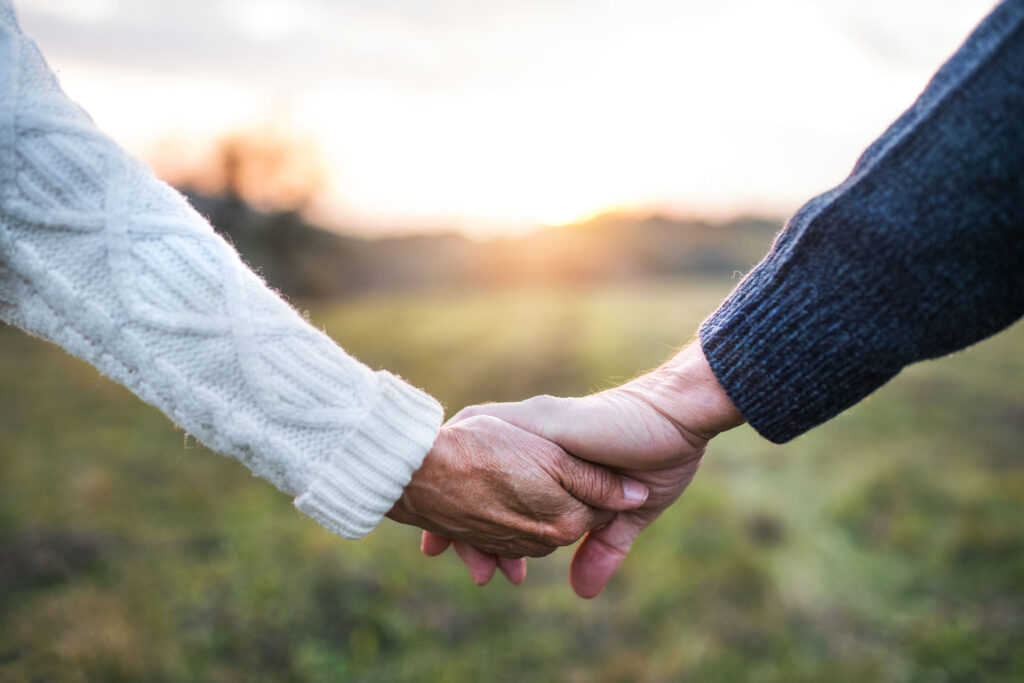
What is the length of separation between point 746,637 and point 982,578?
2245mm

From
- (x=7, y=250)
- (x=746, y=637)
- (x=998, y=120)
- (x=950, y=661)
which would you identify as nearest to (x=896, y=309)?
(x=998, y=120)

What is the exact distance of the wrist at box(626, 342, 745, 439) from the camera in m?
1.98

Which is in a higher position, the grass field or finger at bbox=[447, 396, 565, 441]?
finger at bbox=[447, 396, 565, 441]

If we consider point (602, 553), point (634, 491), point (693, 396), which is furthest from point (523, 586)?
point (693, 396)

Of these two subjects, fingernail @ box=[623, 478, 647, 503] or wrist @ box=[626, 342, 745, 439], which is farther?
fingernail @ box=[623, 478, 647, 503]

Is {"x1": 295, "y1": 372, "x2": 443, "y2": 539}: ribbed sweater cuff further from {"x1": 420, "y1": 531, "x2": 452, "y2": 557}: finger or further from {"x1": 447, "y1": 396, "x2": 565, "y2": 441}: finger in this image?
{"x1": 420, "y1": 531, "x2": 452, "y2": 557}: finger

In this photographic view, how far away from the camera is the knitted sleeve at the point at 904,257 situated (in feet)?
4.43

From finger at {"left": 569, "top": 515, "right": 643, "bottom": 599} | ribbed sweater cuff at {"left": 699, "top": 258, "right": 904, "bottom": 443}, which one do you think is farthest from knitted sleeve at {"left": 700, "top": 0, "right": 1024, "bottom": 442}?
finger at {"left": 569, "top": 515, "right": 643, "bottom": 599}

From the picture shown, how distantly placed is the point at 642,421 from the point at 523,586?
2.64 meters

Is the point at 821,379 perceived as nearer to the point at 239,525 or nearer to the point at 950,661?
the point at 950,661

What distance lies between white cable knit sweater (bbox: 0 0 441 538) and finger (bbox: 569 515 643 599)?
45.6 inches

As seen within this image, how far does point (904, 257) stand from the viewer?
1.48 m

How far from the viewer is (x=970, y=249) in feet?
4.64

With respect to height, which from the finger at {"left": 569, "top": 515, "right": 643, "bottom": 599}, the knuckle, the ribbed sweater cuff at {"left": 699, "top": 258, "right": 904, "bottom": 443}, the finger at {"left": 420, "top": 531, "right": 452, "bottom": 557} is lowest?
the finger at {"left": 420, "top": 531, "right": 452, "bottom": 557}
